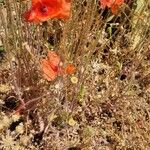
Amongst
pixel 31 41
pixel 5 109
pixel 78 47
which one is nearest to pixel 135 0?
pixel 78 47

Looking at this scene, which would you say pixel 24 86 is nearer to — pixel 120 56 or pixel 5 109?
pixel 5 109

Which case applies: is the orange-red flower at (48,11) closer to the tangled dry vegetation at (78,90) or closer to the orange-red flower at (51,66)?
the tangled dry vegetation at (78,90)

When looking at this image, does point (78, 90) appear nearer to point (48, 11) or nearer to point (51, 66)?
point (51, 66)

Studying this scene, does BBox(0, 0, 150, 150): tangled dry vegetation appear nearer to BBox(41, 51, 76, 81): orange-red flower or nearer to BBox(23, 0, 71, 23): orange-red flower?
BBox(41, 51, 76, 81): orange-red flower

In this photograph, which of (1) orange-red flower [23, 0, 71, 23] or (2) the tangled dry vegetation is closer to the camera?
(1) orange-red flower [23, 0, 71, 23]

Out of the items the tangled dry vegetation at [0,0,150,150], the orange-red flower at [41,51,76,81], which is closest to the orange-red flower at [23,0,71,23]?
the tangled dry vegetation at [0,0,150,150]

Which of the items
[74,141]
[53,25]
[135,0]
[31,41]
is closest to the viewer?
[31,41]

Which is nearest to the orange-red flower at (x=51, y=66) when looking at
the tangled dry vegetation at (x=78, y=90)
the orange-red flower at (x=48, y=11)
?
the tangled dry vegetation at (x=78, y=90)
